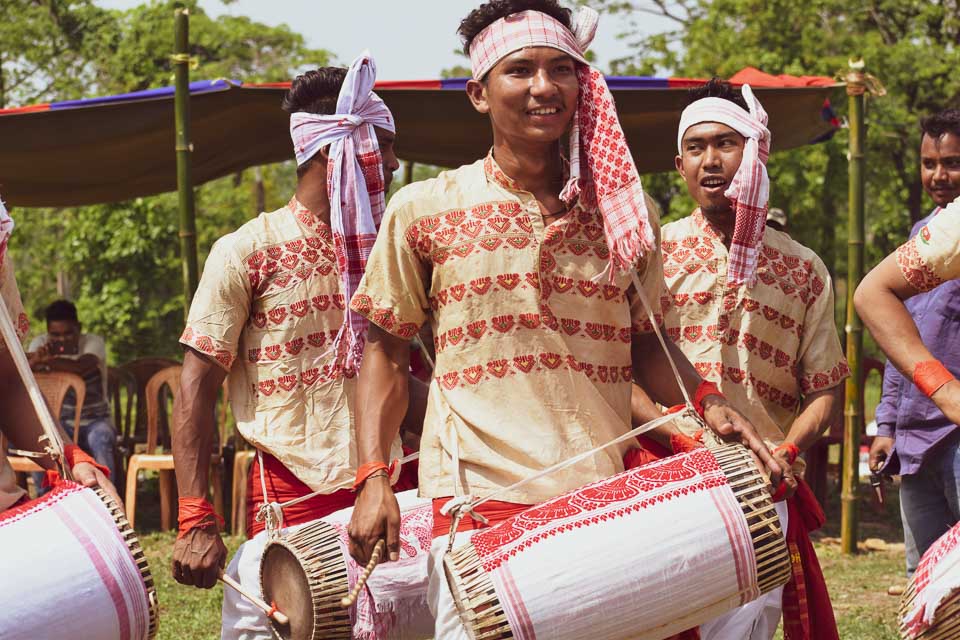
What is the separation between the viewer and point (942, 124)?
17.5ft

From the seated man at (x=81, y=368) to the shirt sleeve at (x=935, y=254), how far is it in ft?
23.9

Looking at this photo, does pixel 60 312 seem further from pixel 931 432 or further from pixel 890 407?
pixel 931 432

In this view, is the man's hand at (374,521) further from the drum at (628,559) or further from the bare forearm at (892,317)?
the bare forearm at (892,317)

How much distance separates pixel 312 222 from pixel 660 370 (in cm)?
137

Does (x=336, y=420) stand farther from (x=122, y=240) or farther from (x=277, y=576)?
(x=122, y=240)

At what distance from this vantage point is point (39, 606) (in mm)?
2875

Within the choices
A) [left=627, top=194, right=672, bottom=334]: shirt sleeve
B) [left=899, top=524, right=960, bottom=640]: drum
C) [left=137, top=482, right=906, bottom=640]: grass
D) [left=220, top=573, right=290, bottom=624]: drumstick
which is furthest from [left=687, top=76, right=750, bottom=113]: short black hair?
[left=137, top=482, right=906, bottom=640]: grass

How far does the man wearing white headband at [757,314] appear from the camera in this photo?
14.6 feet

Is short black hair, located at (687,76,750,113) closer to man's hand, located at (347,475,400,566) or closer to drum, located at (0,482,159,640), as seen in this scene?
man's hand, located at (347,475,400,566)

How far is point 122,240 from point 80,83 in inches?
324

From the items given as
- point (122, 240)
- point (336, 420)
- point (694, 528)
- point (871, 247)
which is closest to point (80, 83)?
point (122, 240)

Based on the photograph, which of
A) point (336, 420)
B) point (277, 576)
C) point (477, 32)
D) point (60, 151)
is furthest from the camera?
point (60, 151)

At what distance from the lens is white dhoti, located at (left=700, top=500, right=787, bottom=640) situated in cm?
412

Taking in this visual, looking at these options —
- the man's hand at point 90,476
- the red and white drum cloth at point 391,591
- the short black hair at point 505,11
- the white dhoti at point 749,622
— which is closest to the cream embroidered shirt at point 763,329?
the white dhoti at point 749,622
